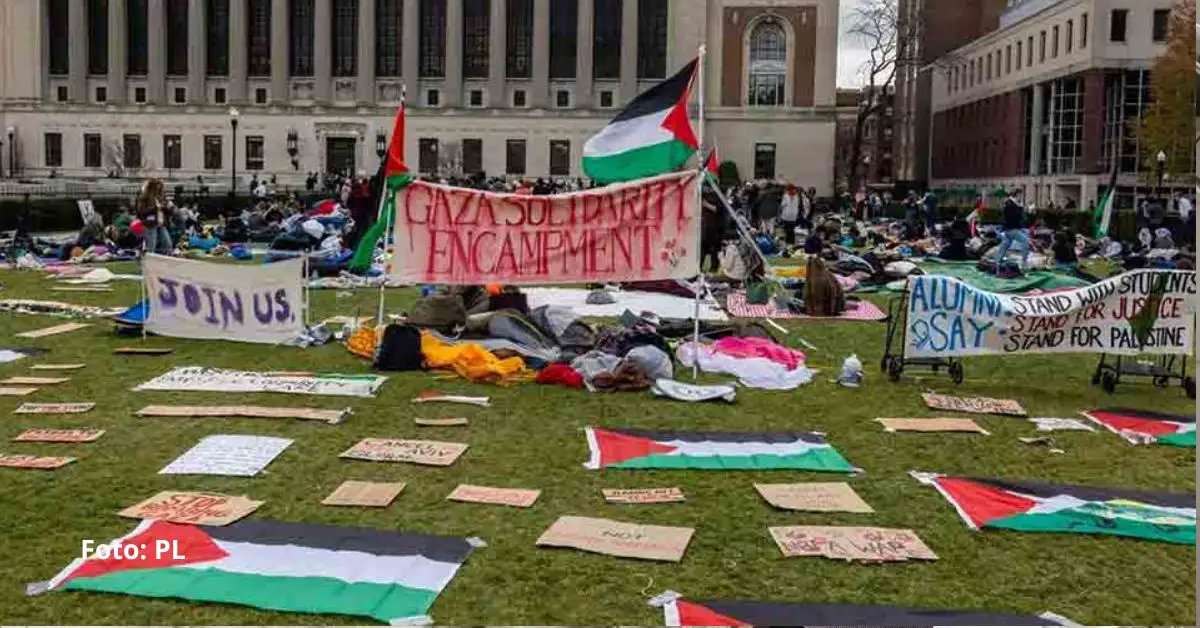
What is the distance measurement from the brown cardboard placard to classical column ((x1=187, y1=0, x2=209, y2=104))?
79.2 metres

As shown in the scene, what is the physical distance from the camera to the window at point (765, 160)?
79438mm

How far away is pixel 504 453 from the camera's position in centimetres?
954

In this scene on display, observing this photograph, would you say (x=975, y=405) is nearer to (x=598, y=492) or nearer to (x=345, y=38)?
(x=598, y=492)

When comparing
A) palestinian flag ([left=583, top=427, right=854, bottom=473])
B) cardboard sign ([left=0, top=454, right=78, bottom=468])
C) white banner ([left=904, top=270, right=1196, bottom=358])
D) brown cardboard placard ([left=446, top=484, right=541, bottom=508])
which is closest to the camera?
brown cardboard placard ([left=446, top=484, right=541, bottom=508])

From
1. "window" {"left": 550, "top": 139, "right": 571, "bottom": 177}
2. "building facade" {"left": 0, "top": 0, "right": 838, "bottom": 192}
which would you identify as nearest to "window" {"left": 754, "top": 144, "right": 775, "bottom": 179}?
"building facade" {"left": 0, "top": 0, "right": 838, "bottom": 192}

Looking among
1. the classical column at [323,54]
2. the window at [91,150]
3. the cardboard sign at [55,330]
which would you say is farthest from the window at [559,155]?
the cardboard sign at [55,330]

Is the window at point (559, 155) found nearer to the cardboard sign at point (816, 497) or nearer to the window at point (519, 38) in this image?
the window at point (519, 38)

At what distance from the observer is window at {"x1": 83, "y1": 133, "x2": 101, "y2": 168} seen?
83312 millimetres

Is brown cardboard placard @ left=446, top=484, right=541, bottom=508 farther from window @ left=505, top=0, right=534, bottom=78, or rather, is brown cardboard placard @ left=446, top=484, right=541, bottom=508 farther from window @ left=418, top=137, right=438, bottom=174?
window @ left=505, top=0, right=534, bottom=78

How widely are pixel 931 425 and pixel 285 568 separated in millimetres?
6480

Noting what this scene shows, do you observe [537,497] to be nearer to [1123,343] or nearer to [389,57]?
[1123,343]

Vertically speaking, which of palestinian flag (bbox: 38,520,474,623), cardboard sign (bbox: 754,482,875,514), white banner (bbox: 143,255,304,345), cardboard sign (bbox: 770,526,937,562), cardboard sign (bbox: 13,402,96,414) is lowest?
palestinian flag (bbox: 38,520,474,623)

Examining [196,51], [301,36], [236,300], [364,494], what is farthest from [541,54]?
[364,494]

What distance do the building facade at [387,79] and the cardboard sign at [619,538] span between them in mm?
72161
